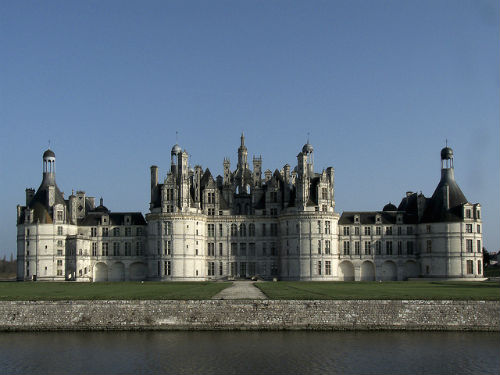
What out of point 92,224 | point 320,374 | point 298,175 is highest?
point 298,175

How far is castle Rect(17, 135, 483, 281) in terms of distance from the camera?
87938mm

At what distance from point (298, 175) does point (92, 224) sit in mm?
26983

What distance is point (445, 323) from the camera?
148ft

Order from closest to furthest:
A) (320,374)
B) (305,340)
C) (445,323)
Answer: (320,374)
(305,340)
(445,323)

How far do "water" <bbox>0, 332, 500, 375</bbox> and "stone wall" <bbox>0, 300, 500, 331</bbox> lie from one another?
1194 mm

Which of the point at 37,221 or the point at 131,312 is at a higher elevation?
the point at 37,221

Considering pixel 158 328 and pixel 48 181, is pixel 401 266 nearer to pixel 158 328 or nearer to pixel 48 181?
pixel 48 181

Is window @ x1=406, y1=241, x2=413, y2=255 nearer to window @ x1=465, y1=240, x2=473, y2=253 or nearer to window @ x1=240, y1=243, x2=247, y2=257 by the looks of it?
window @ x1=465, y1=240, x2=473, y2=253

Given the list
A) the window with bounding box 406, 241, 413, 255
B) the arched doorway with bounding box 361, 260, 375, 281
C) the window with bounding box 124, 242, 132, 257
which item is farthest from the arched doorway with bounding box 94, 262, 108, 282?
Answer: the window with bounding box 406, 241, 413, 255

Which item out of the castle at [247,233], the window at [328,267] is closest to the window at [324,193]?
the castle at [247,233]

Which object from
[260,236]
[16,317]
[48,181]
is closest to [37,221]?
[48,181]

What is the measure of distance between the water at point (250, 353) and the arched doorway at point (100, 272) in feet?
160

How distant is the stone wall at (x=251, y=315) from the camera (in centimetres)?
4531

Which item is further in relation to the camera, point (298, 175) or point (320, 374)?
point (298, 175)
